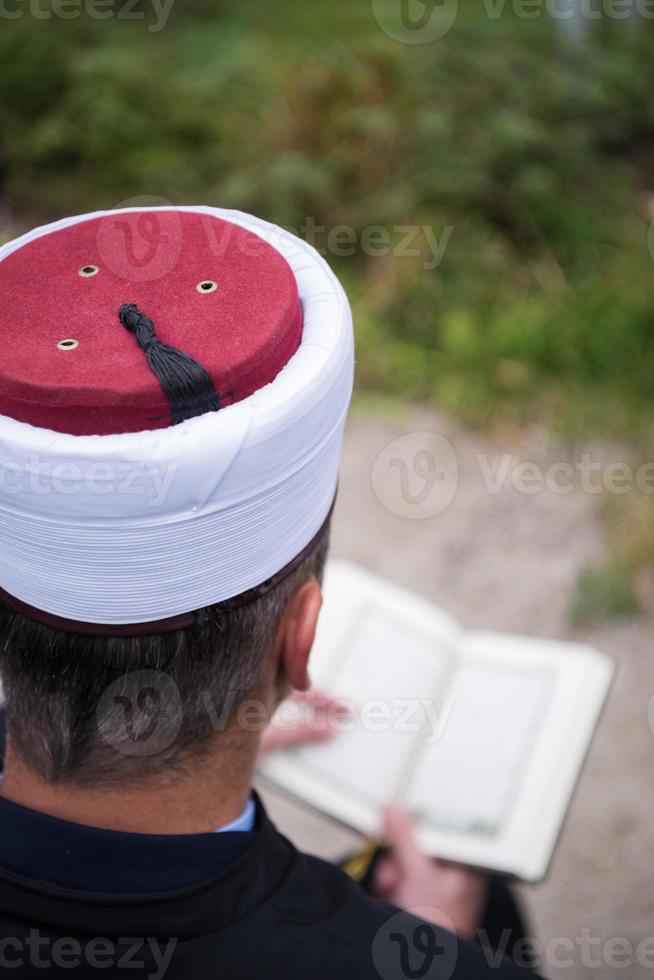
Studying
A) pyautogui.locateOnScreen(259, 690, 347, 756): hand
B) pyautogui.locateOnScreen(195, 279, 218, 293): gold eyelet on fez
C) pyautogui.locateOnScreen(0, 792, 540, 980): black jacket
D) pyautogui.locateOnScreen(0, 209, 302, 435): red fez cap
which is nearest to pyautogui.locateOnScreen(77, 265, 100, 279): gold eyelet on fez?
pyautogui.locateOnScreen(0, 209, 302, 435): red fez cap

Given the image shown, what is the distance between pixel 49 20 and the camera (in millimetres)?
5660

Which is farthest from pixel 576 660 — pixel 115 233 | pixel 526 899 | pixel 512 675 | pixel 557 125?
pixel 557 125

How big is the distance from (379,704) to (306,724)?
17 cm

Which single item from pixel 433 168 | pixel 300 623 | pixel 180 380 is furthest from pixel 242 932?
pixel 433 168

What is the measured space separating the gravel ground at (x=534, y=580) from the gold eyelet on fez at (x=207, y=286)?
79.1 inches

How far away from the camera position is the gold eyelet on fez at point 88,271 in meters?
1.08

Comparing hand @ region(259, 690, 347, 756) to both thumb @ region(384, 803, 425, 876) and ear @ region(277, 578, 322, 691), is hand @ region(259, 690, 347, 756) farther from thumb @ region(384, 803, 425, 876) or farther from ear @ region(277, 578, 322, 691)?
ear @ region(277, 578, 322, 691)

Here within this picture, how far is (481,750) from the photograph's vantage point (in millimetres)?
2002

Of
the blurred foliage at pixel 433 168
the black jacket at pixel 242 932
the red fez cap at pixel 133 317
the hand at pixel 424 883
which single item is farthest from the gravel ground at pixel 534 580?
the red fez cap at pixel 133 317

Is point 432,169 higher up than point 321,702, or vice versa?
point 321,702

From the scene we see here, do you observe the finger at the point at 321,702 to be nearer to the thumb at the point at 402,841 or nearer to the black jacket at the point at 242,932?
the thumb at the point at 402,841

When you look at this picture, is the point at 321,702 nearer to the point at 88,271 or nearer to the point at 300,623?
the point at 300,623

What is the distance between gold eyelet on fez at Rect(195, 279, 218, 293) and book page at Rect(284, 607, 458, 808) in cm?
121

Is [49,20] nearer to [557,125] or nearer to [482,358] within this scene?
[557,125]
